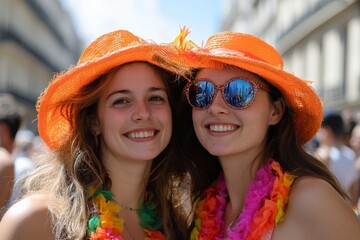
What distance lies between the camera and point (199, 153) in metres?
3.34

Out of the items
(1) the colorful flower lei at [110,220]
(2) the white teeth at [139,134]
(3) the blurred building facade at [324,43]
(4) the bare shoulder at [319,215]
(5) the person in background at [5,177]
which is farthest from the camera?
(3) the blurred building facade at [324,43]

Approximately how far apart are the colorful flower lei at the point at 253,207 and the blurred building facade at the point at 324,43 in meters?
15.3

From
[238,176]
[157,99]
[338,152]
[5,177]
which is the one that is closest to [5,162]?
[5,177]

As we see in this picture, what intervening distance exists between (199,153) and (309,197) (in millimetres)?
998

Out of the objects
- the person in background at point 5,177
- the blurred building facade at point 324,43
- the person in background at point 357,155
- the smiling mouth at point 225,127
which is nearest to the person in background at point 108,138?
the smiling mouth at point 225,127

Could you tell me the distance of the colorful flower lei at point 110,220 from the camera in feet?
8.87

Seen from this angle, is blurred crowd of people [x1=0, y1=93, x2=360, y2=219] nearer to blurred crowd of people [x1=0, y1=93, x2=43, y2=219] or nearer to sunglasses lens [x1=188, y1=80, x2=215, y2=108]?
blurred crowd of people [x1=0, y1=93, x2=43, y2=219]

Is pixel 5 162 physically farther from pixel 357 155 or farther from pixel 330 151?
pixel 357 155

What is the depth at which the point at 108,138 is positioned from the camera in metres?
2.96

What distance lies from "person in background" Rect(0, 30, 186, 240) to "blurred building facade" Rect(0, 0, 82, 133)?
3354cm

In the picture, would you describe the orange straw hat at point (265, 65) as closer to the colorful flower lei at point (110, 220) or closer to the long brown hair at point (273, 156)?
the long brown hair at point (273, 156)

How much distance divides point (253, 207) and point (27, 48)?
4147 centimetres

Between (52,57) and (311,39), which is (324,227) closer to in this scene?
(311,39)

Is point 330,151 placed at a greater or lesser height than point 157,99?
lesser
